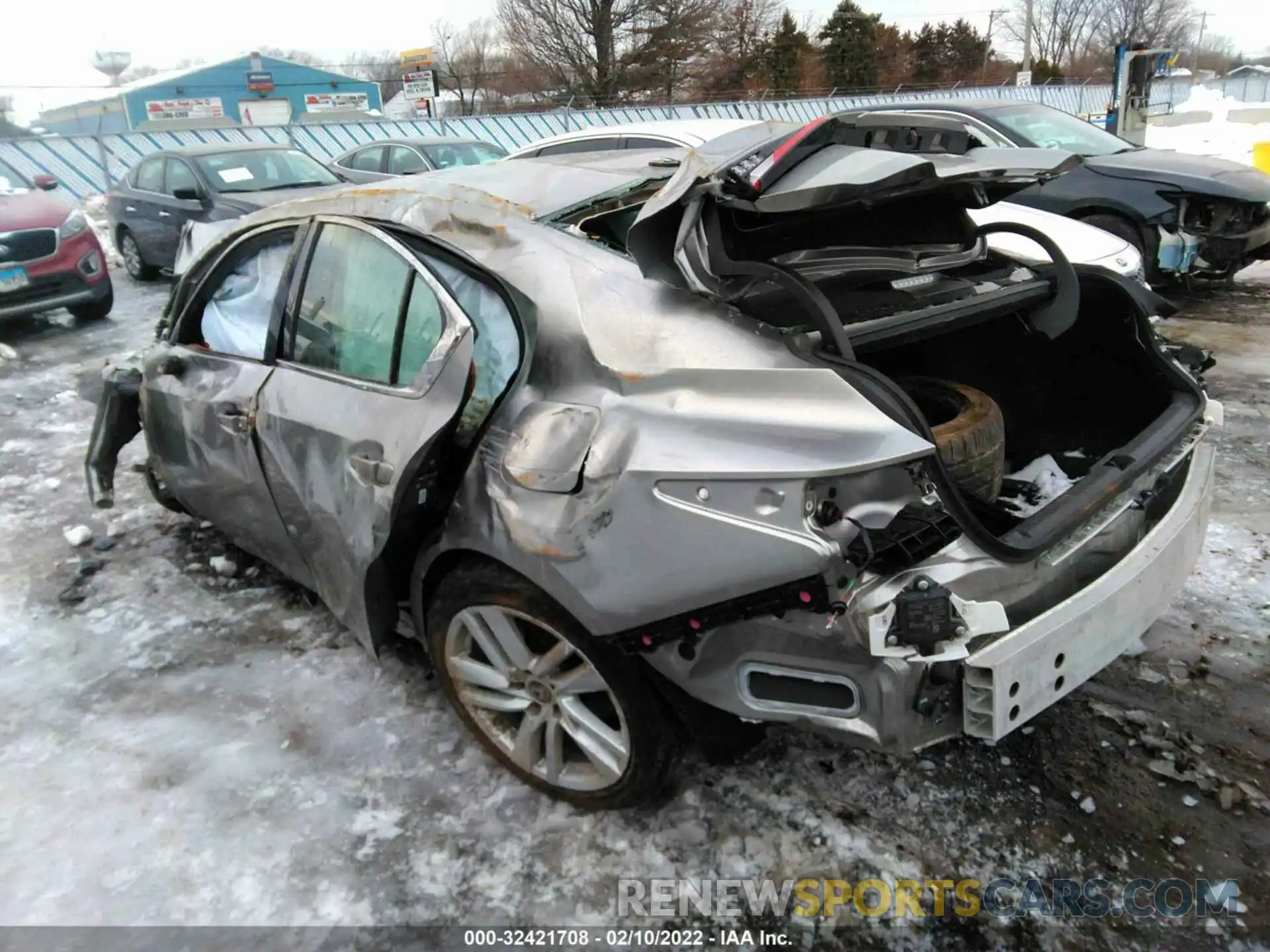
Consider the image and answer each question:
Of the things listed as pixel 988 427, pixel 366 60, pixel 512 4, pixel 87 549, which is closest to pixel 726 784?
pixel 988 427

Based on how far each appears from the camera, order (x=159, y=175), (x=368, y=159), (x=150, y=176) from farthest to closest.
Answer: (x=368, y=159), (x=150, y=176), (x=159, y=175)

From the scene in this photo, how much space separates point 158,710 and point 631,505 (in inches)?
83.8

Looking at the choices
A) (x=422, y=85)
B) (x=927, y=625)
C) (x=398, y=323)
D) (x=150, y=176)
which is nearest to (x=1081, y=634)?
(x=927, y=625)

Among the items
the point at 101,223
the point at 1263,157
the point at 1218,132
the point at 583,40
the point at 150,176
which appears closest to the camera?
the point at 150,176

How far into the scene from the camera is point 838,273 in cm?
258

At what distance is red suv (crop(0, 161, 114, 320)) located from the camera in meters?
8.34

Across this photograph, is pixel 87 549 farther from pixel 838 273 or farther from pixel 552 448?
pixel 838 273

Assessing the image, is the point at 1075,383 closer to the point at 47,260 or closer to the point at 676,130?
the point at 676,130

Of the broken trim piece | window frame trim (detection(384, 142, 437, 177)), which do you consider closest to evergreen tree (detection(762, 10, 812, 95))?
window frame trim (detection(384, 142, 437, 177))

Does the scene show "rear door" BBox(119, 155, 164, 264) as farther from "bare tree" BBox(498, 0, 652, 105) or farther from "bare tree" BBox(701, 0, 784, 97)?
"bare tree" BBox(701, 0, 784, 97)

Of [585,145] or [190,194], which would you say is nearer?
[585,145]

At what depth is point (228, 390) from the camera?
10.6 feet

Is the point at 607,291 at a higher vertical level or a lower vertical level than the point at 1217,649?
higher

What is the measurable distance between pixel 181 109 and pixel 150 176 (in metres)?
33.7
